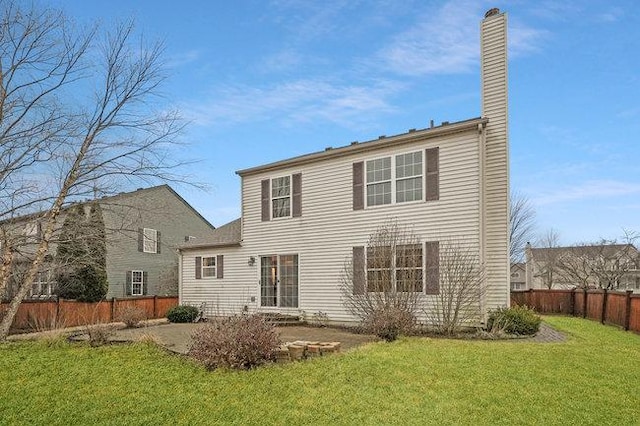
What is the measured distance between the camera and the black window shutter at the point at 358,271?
46.2 feet

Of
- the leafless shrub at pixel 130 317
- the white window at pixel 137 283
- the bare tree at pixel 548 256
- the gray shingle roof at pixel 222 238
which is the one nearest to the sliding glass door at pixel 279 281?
the gray shingle roof at pixel 222 238

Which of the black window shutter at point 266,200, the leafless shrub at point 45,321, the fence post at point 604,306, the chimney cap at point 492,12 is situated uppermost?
the chimney cap at point 492,12

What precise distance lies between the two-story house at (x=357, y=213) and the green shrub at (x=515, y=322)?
54 cm

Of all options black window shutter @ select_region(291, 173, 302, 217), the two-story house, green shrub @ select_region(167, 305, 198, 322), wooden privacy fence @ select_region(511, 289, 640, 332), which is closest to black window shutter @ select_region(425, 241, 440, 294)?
the two-story house

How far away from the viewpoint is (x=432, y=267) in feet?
42.9

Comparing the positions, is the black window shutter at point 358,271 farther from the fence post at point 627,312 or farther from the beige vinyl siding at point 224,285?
the fence post at point 627,312

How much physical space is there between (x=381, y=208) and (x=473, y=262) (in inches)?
127

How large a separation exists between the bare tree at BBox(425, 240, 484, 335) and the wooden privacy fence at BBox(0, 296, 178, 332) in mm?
11368

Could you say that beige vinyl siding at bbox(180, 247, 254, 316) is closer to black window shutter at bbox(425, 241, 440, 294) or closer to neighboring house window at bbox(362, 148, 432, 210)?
neighboring house window at bbox(362, 148, 432, 210)

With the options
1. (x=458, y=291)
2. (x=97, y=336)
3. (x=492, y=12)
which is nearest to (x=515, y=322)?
(x=458, y=291)

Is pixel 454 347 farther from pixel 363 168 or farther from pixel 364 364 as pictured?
pixel 363 168

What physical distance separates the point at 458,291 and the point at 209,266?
10395 millimetres

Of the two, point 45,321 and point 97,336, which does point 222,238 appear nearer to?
point 45,321

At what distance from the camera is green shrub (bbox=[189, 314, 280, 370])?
8.37m
